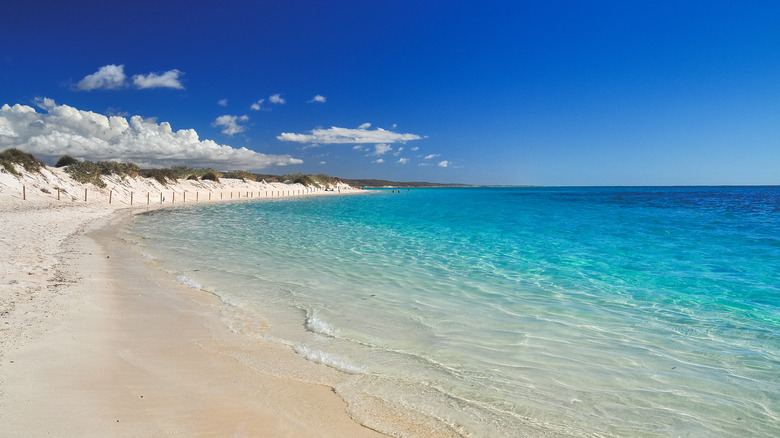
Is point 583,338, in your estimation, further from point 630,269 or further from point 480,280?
point 630,269

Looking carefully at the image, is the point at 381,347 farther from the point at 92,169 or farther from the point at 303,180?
the point at 303,180

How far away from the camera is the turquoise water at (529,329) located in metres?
3.62

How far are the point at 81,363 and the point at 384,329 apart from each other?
3536mm

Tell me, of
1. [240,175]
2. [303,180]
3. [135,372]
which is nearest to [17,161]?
[135,372]

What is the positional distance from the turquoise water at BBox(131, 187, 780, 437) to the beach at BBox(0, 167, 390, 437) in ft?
1.84

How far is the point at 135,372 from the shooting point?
156 inches

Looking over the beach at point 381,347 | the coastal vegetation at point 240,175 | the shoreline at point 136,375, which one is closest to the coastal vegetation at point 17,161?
the beach at point 381,347

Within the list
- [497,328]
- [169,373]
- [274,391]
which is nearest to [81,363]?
[169,373]

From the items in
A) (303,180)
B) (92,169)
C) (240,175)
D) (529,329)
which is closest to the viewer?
(529,329)

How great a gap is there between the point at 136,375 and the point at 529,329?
493cm

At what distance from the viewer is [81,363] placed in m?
4.07

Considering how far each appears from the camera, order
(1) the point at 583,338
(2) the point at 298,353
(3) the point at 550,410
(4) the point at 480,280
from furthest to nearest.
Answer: (4) the point at 480,280 → (1) the point at 583,338 → (2) the point at 298,353 → (3) the point at 550,410

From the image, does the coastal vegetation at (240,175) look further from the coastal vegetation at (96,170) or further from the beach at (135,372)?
the beach at (135,372)

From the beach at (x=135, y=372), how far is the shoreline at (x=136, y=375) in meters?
0.01
